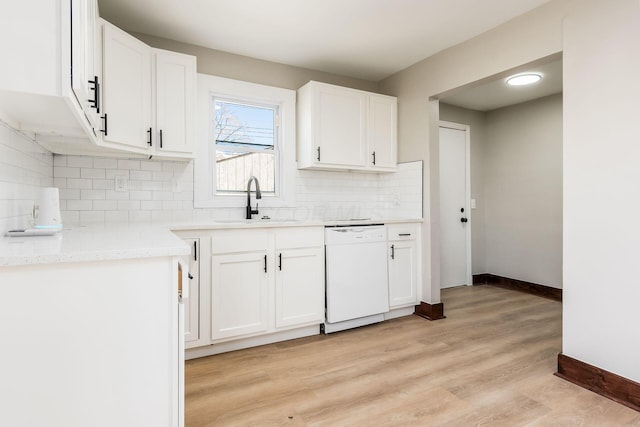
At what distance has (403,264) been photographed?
344cm

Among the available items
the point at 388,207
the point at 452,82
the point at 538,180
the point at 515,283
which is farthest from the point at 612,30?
the point at 515,283

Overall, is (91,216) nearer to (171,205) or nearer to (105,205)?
(105,205)

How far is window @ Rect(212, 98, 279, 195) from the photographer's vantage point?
10.5 feet

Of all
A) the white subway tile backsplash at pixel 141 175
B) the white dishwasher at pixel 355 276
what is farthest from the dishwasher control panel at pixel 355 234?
the white subway tile backsplash at pixel 141 175

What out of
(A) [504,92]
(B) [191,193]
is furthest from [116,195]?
(A) [504,92]

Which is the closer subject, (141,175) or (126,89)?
(126,89)

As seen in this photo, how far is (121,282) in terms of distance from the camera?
1.16m

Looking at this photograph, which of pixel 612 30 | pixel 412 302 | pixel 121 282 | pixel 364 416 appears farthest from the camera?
pixel 412 302

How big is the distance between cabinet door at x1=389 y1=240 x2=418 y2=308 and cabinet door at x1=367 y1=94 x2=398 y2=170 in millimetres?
886

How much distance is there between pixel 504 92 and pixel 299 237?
3108mm

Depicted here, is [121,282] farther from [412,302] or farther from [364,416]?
[412,302]

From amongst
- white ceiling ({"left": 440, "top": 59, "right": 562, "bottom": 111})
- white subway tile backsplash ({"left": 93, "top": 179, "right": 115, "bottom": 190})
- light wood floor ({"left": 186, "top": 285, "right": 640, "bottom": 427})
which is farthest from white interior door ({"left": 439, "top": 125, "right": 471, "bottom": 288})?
white subway tile backsplash ({"left": 93, "top": 179, "right": 115, "bottom": 190})

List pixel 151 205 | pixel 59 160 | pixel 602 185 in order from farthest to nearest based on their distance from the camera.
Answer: pixel 151 205 → pixel 59 160 → pixel 602 185

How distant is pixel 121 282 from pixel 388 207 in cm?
315
